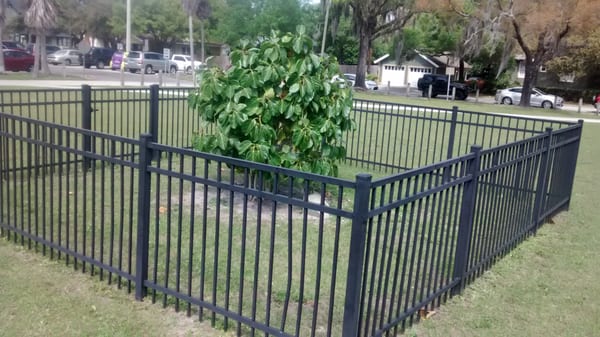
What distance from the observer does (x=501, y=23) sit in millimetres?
32531

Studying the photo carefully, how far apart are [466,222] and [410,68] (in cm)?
5771

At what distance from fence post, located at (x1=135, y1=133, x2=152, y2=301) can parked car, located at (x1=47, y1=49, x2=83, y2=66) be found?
44.2 m

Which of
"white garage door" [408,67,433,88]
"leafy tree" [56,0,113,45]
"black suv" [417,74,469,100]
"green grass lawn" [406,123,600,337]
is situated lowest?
"green grass lawn" [406,123,600,337]

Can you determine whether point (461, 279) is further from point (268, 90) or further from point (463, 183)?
point (268, 90)

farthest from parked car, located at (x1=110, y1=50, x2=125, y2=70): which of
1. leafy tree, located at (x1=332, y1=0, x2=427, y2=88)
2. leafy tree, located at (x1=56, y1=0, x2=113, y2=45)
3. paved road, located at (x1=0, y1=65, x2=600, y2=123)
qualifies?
leafy tree, located at (x1=332, y1=0, x2=427, y2=88)

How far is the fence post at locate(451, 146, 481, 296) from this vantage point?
16.2 feet

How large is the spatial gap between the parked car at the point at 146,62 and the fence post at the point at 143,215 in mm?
37105

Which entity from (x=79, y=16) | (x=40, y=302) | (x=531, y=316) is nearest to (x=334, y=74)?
(x=531, y=316)

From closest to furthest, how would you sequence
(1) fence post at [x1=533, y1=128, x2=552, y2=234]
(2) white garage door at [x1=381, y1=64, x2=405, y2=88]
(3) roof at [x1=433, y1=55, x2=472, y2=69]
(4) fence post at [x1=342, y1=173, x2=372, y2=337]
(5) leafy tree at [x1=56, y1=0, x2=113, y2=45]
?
(4) fence post at [x1=342, y1=173, x2=372, y2=337] → (1) fence post at [x1=533, y1=128, x2=552, y2=234] → (5) leafy tree at [x1=56, y1=0, x2=113, y2=45] → (3) roof at [x1=433, y1=55, x2=472, y2=69] → (2) white garage door at [x1=381, y1=64, x2=405, y2=88]

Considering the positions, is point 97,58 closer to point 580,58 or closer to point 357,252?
point 580,58

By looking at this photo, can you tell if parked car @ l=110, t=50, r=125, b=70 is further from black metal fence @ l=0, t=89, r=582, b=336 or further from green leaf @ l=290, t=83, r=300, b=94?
green leaf @ l=290, t=83, r=300, b=94

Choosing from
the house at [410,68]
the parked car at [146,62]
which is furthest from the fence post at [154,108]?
the house at [410,68]

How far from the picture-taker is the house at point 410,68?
194 ft

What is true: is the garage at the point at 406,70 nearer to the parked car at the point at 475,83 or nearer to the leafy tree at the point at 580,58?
the parked car at the point at 475,83
